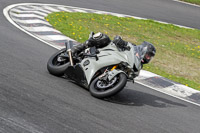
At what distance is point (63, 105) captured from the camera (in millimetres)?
5695

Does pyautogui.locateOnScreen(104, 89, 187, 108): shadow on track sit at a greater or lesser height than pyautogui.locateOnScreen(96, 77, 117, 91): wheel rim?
lesser

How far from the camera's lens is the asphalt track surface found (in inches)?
195

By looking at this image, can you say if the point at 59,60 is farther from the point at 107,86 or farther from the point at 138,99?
the point at 138,99

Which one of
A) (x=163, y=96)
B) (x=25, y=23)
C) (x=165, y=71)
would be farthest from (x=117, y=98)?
(x=25, y=23)

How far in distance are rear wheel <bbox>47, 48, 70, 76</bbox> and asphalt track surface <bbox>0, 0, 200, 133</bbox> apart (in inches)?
5.1

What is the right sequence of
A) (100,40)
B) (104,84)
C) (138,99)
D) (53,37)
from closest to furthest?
(104,84)
(100,40)
(138,99)
(53,37)

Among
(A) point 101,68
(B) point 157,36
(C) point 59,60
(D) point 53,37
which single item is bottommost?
(B) point 157,36

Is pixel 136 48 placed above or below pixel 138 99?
above

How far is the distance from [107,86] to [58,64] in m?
1.60

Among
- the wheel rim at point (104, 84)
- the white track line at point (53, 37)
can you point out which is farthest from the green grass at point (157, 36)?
the wheel rim at point (104, 84)

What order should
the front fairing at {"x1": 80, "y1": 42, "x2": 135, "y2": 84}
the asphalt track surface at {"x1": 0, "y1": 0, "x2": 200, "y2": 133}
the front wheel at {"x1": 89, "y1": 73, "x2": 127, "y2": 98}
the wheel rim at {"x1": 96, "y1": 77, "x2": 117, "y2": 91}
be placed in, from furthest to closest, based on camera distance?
1. the front fairing at {"x1": 80, "y1": 42, "x2": 135, "y2": 84}
2. the wheel rim at {"x1": 96, "y1": 77, "x2": 117, "y2": 91}
3. the front wheel at {"x1": 89, "y1": 73, "x2": 127, "y2": 98}
4. the asphalt track surface at {"x1": 0, "y1": 0, "x2": 200, "y2": 133}

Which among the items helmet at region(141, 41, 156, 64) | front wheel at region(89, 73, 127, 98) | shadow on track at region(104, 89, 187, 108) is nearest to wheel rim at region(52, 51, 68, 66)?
front wheel at region(89, 73, 127, 98)

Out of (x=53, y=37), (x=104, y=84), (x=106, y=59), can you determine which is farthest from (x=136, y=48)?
(x=53, y=37)

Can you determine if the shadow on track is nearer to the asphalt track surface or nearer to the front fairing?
the asphalt track surface
